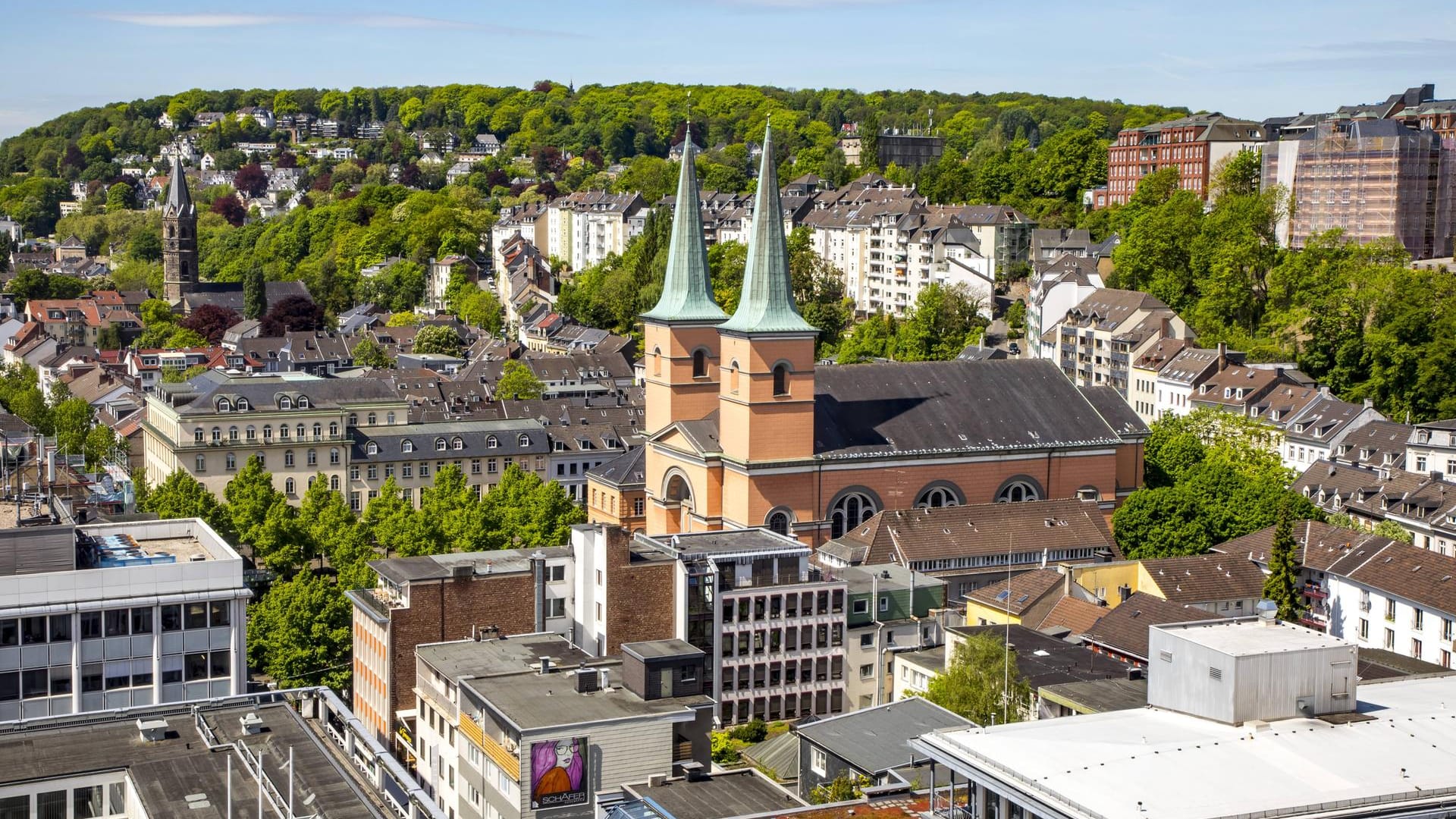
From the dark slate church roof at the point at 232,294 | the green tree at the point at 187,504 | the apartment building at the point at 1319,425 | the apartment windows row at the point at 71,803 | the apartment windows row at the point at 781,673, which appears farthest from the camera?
the dark slate church roof at the point at 232,294

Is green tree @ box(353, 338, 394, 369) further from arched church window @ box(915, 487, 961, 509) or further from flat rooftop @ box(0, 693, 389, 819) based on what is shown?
flat rooftop @ box(0, 693, 389, 819)

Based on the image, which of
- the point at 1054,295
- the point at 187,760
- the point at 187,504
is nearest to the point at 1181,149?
the point at 1054,295

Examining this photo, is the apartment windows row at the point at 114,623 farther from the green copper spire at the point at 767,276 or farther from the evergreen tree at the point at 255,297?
the evergreen tree at the point at 255,297

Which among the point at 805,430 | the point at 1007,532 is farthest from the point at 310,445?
the point at 1007,532

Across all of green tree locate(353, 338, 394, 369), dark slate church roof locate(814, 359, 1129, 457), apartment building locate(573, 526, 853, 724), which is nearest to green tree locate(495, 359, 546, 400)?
green tree locate(353, 338, 394, 369)

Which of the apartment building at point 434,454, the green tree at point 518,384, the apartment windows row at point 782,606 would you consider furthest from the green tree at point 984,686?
the green tree at point 518,384

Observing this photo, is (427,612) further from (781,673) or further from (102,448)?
(102,448)

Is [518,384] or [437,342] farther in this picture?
[437,342]
